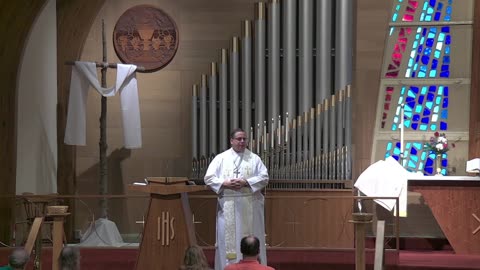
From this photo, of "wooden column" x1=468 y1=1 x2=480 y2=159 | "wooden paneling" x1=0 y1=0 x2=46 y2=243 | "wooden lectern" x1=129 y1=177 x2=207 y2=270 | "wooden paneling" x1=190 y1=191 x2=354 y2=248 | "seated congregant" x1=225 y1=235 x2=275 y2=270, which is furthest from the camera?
"wooden column" x1=468 y1=1 x2=480 y2=159

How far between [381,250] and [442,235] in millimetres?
4270

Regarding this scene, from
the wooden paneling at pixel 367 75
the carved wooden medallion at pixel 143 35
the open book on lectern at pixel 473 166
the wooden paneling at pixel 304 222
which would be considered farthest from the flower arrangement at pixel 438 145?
the carved wooden medallion at pixel 143 35

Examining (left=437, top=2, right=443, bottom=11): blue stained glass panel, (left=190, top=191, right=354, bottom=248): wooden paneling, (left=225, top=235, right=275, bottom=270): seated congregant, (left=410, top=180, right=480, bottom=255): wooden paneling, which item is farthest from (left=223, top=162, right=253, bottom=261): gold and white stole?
(left=437, top=2, right=443, bottom=11): blue stained glass panel

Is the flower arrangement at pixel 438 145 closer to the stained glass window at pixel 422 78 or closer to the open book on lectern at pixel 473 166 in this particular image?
the stained glass window at pixel 422 78

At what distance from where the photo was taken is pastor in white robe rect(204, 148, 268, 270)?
26.5 ft

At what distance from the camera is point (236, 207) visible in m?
8.11

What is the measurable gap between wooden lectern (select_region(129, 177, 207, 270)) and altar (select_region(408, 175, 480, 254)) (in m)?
3.52

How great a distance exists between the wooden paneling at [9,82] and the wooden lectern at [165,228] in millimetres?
2736

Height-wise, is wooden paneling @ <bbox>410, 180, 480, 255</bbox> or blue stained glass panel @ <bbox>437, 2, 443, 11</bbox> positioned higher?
blue stained glass panel @ <bbox>437, 2, 443, 11</bbox>

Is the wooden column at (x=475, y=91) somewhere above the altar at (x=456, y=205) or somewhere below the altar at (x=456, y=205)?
above

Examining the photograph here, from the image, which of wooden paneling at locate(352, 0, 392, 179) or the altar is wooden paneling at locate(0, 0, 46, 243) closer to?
wooden paneling at locate(352, 0, 392, 179)

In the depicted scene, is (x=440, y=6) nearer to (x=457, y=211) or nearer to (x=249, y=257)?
(x=457, y=211)

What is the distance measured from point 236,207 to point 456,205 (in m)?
2.90

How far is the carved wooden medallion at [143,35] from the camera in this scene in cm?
A: 1077
